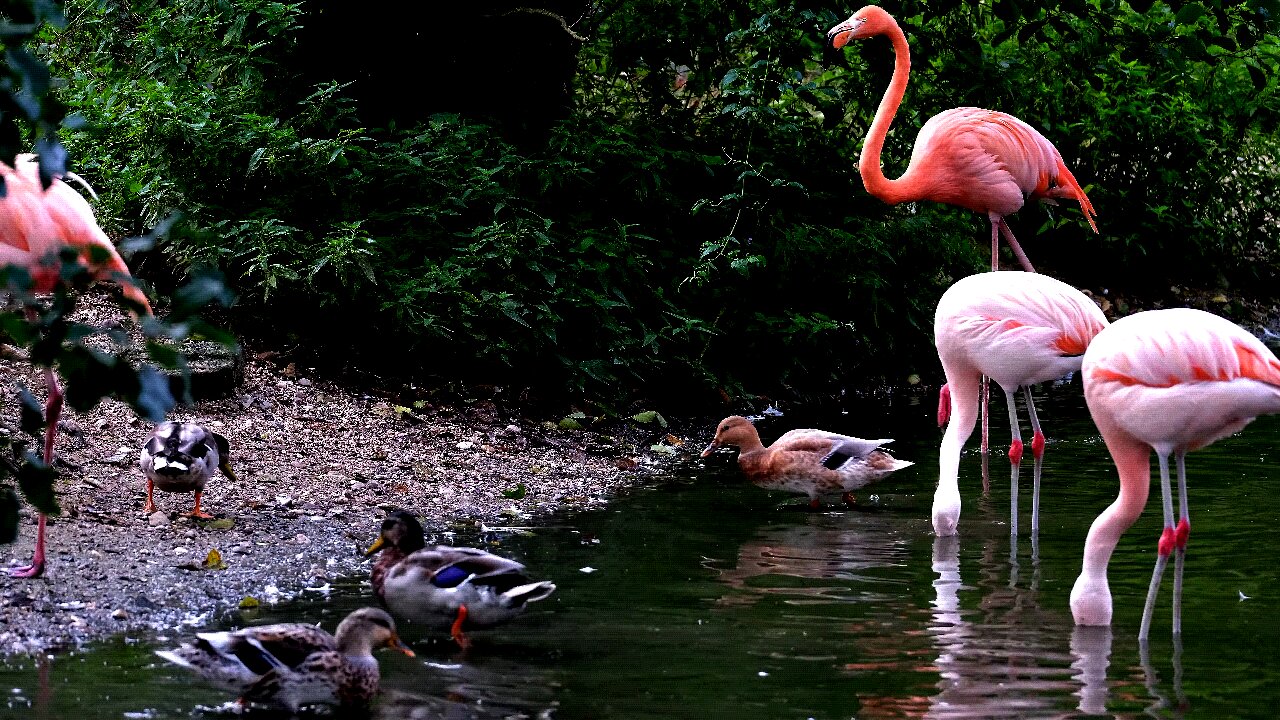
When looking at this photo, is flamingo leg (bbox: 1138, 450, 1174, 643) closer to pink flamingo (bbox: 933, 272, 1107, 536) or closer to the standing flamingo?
pink flamingo (bbox: 933, 272, 1107, 536)

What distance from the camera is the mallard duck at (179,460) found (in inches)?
240

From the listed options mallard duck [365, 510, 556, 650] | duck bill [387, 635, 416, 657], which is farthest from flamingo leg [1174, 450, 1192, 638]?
duck bill [387, 635, 416, 657]

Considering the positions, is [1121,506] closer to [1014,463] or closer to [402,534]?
[1014,463]

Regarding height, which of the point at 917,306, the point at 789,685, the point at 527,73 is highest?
the point at 527,73

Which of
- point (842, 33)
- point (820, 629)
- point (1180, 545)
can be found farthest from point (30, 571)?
point (842, 33)

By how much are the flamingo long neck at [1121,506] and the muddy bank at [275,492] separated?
2811mm

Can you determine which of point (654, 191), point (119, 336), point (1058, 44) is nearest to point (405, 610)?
point (119, 336)

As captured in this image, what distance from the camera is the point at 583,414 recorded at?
363 inches

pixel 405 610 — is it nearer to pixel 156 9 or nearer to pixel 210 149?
pixel 210 149

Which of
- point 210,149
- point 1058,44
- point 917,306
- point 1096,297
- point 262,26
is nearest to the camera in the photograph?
point 210,149

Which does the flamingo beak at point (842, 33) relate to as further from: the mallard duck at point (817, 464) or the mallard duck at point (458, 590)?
the mallard duck at point (458, 590)

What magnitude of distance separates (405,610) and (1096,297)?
10.8 metres

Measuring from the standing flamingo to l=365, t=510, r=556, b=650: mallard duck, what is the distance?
4.49 m

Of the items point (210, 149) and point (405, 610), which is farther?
point (210, 149)
